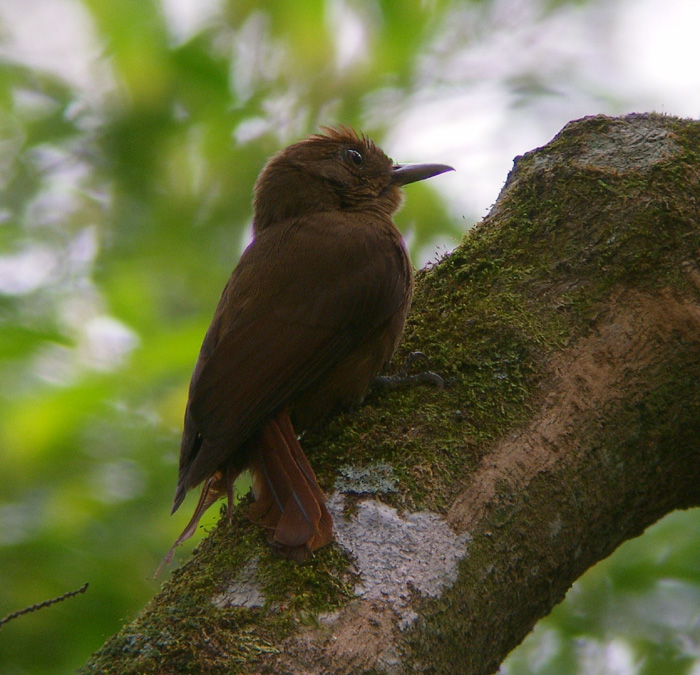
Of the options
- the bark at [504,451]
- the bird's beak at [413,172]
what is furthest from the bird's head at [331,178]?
the bark at [504,451]

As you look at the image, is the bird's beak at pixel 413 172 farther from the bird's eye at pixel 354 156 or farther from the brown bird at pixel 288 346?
the brown bird at pixel 288 346

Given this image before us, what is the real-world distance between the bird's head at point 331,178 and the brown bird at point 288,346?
90 mm

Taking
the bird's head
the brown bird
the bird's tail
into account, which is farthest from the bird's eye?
the bird's tail

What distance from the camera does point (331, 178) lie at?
3.37m

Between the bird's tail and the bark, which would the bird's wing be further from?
the bark

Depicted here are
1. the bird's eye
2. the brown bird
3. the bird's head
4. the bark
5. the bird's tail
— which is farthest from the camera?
the bird's eye

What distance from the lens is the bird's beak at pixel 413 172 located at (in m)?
3.51

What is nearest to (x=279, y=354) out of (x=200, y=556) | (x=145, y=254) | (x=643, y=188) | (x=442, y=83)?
(x=200, y=556)

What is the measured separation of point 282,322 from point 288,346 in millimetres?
95

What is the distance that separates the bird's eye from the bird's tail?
1.33 m

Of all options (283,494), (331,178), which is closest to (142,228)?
(331,178)

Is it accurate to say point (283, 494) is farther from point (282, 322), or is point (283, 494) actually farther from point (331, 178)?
point (331, 178)

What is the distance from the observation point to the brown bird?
7.83ft

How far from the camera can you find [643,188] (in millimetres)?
2373
